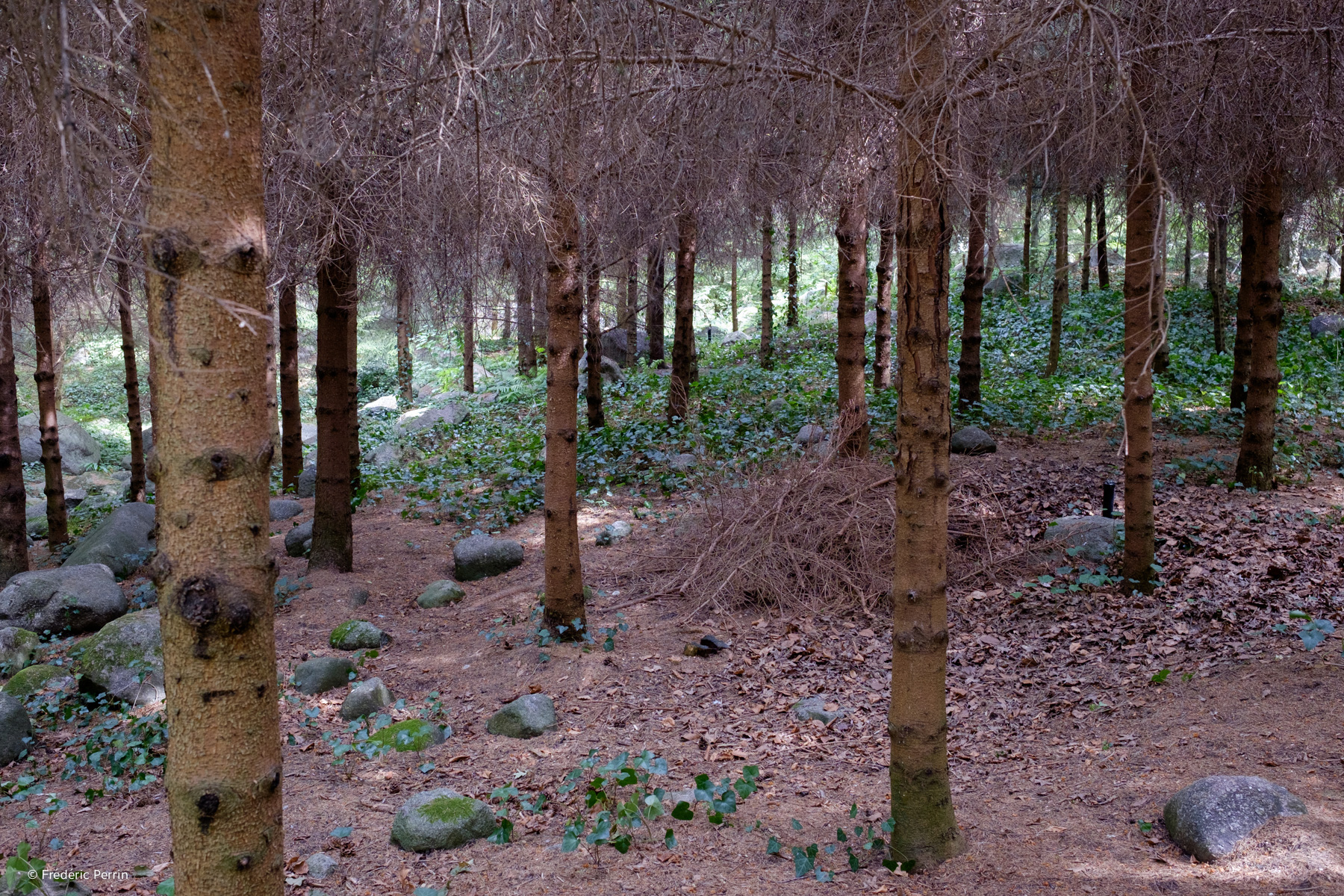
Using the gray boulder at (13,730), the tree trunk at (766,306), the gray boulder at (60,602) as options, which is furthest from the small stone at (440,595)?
the tree trunk at (766,306)

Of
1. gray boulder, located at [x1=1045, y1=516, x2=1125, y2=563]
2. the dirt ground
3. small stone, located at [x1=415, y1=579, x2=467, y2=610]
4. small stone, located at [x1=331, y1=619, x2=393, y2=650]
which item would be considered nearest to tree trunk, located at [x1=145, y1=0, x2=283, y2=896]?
the dirt ground

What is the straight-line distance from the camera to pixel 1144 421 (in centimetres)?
592

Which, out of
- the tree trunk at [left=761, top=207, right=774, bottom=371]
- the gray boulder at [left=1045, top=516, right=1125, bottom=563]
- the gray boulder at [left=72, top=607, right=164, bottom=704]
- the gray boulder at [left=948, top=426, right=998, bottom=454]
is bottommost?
the gray boulder at [left=72, top=607, right=164, bottom=704]

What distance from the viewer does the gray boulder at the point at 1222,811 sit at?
3344 mm

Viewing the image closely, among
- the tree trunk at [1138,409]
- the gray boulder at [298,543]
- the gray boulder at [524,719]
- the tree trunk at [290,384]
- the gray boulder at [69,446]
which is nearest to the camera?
the gray boulder at [524,719]

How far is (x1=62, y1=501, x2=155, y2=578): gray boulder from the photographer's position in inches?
377

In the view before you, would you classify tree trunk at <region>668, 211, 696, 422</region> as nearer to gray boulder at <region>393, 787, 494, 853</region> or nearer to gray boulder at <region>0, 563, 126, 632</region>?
gray boulder at <region>0, 563, 126, 632</region>

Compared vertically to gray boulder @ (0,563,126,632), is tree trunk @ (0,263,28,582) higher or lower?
higher

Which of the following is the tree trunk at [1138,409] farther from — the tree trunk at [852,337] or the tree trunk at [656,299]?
the tree trunk at [656,299]

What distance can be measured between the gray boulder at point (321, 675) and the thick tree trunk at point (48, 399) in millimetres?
3963

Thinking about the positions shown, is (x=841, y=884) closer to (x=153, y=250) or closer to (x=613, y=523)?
(x=153, y=250)

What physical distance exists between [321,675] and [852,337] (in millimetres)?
5764

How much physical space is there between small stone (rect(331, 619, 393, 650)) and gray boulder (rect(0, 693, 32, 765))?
2.04 metres

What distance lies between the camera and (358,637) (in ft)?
22.4
